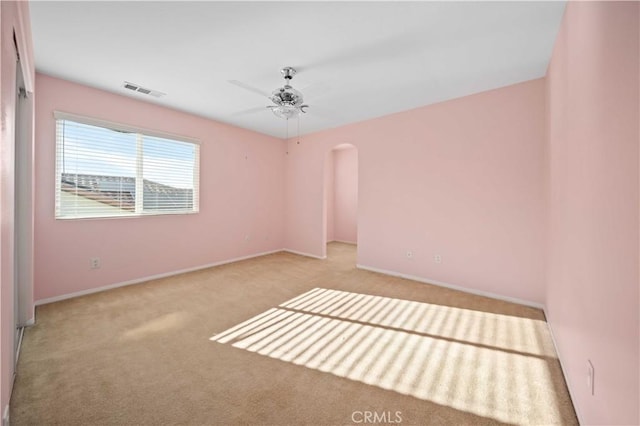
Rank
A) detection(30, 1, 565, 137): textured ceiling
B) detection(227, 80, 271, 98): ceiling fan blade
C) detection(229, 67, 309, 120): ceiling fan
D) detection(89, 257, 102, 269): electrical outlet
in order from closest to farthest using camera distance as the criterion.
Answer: detection(30, 1, 565, 137): textured ceiling < detection(229, 67, 309, 120): ceiling fan < detection(227, 80, 271, 98): ceiling fan blade < detection(89, 257, 102, 269): electrical outlet

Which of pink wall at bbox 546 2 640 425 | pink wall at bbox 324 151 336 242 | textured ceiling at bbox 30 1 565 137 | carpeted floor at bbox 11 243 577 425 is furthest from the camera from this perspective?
pink wall at bbox 324 151 336 242

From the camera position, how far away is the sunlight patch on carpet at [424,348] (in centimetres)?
164

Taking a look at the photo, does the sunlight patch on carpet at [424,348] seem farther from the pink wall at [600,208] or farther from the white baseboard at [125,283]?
the white baseboard at [125,283]

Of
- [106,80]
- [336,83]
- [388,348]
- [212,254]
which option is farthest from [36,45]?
[388,348]

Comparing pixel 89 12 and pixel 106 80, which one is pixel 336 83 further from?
pixel 106 80

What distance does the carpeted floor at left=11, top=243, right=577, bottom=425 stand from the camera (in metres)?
1.50

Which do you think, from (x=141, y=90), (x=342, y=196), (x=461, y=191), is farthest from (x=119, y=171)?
(x=342, y=196)

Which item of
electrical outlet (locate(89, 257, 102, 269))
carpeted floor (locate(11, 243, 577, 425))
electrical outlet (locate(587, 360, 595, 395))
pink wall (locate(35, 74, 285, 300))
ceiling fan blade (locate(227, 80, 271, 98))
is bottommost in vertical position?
carpeted floor (locate(11, 243, 577, 425))

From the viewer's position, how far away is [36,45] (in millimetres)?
2375

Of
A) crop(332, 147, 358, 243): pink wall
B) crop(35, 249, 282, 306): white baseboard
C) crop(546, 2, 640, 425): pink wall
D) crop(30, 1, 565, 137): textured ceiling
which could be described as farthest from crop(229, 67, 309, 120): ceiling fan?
crop(332, 147, 358, 243): pink wall

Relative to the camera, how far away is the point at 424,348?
2146 millimetres

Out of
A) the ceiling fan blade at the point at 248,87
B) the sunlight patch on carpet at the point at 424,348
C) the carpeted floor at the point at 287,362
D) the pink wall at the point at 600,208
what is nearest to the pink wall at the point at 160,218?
the carpeted floor at the point at 287,362

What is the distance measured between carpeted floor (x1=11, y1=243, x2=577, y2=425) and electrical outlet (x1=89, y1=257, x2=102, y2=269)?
364 mm

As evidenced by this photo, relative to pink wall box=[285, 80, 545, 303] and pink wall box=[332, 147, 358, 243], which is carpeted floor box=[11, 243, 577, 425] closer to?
pink wall box=[285, 80, 545, 303]
